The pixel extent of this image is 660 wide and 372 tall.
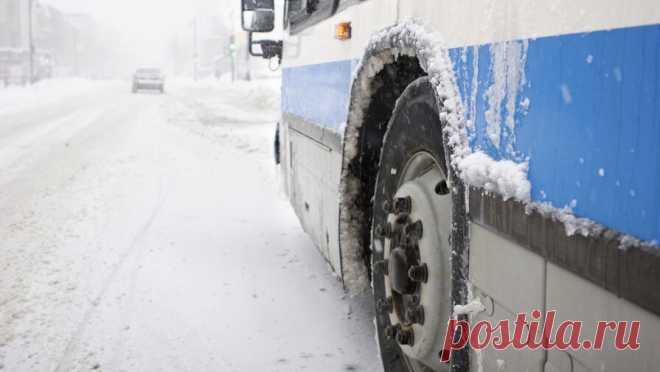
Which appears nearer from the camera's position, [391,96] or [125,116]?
[391,96]

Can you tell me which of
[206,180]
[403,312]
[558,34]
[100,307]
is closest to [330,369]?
[403,312]

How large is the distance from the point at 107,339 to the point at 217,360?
0.64 metres

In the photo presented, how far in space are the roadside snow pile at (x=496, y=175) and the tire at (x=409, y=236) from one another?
355mm

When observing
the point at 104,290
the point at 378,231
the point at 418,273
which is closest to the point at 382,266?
the point at 378,231

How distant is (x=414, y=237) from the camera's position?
2.50m

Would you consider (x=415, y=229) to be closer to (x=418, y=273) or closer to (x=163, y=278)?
(x=418, y=273)

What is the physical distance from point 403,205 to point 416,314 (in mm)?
400

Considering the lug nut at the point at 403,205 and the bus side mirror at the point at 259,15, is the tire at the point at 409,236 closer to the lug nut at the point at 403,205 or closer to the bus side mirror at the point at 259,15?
the lug nut at the point at 403,205

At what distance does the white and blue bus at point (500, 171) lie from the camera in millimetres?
1187

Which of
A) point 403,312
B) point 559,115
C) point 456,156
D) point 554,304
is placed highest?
point 559,115

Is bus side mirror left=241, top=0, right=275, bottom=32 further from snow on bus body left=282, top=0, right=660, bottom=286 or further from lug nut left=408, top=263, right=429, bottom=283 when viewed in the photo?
lug nut left=408, top=263, right=429, bottom=283

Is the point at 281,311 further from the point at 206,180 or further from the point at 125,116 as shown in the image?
the point at 125,116

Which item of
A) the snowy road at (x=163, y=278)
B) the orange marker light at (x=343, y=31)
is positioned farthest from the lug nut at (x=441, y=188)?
the snowy road at (x=163, y=278)

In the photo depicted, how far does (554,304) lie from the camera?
4.78 feet
